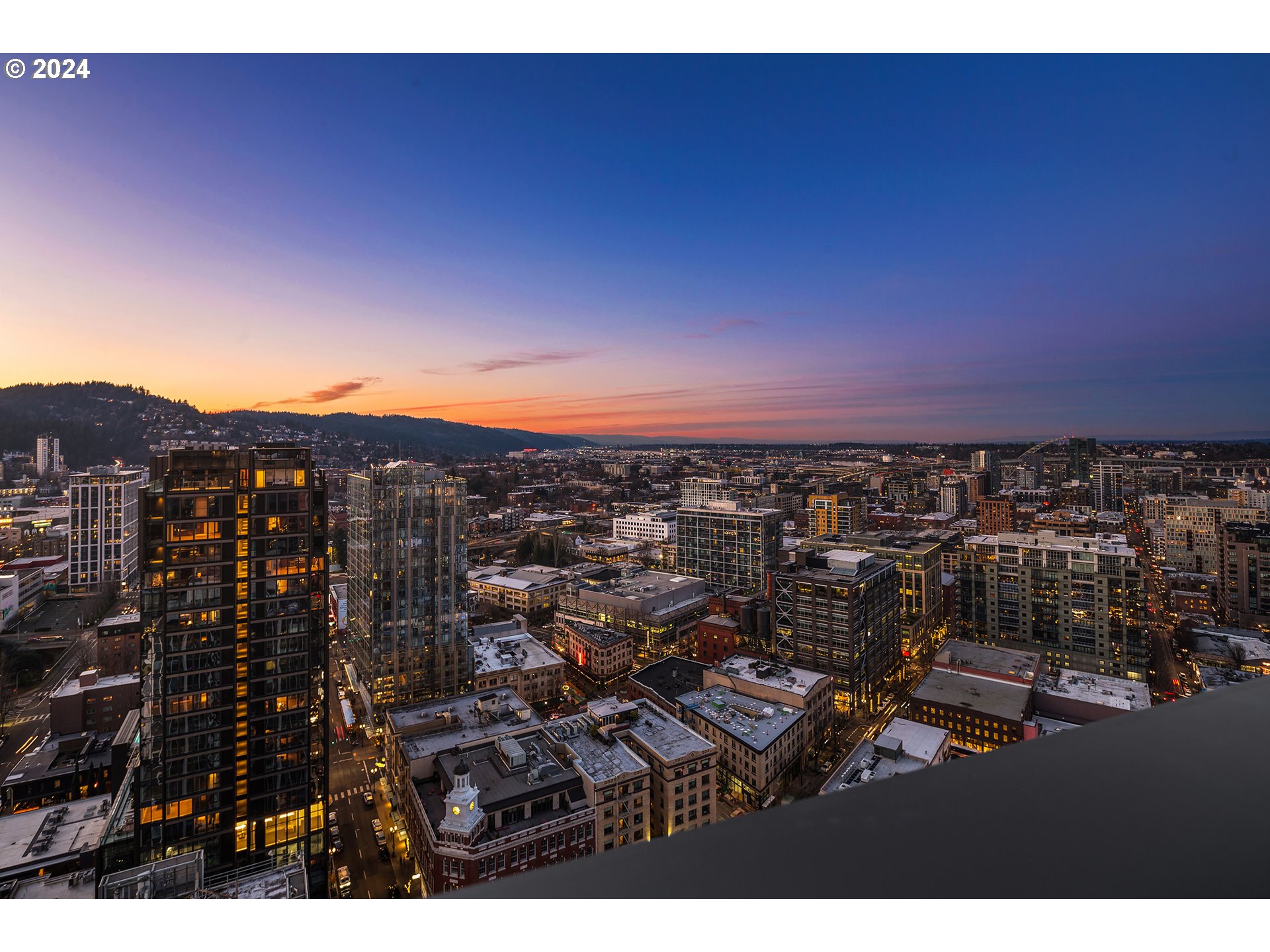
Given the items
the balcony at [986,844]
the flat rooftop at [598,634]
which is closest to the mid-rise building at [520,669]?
the flat rooftop at [598,634]

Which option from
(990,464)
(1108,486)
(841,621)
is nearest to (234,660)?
(841,621)

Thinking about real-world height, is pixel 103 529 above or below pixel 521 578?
above

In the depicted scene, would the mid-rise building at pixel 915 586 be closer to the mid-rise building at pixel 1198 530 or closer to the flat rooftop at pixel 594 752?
the flat rooftop at pixel 594 752

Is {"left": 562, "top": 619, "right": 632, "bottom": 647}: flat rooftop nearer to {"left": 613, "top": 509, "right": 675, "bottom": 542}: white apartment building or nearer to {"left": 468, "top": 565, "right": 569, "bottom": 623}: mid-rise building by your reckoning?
{"left": 468, "top": 565, "right": 569, "bottom": 623}: mid-rise building

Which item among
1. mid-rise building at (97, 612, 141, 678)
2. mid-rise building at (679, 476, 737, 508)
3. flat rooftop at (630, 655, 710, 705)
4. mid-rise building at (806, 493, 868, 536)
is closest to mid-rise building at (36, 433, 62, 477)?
mid-rise building at (97, 612, 141, 678)

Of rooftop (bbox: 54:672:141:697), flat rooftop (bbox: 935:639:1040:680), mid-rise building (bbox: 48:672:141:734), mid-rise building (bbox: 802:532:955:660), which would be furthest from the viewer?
mid-rise building (bbox: 802:532:955:660)

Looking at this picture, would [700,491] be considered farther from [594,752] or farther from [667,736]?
[594,752]
